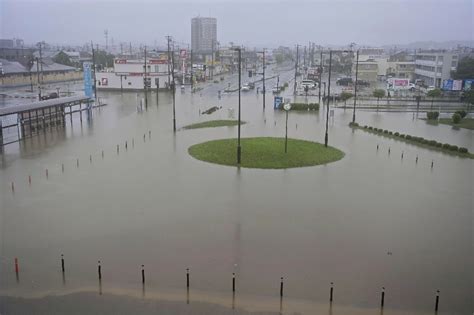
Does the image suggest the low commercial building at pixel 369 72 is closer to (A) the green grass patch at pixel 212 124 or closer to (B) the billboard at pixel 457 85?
(B) the billboard at pixel 457 85

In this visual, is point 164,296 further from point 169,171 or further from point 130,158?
point 130,158

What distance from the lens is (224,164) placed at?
1698 centimetres

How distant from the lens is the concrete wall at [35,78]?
47.5 meters

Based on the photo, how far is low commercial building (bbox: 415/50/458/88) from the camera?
50688mm

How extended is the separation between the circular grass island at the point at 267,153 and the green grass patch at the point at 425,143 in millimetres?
4670

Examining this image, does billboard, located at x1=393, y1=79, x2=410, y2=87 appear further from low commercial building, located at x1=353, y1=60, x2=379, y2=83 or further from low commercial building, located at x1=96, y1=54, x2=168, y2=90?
low commercial building, located at x1=96, y1=54, x2=168, y2=90

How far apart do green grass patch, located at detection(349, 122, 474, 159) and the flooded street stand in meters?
0.83

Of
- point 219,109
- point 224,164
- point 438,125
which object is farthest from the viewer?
point 219,109

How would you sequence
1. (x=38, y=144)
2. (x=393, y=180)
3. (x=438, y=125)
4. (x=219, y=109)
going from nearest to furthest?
1. (x=393, y=180)
2. (x=38, y=144)
3. (x=438, y=125)
4. (x=219, y=109)

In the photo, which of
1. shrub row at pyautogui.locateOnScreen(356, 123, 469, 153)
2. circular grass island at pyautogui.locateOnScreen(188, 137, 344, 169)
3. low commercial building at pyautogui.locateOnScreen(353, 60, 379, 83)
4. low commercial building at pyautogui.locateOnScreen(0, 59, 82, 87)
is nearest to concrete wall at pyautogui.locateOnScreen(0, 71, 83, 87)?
low commercial building at pyautogui.locateOnScreen(0, 59, 82, 87)

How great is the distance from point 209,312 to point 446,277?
4731mm

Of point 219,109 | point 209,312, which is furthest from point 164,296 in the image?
point 219,109

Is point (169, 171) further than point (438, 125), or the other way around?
point (438, 125)

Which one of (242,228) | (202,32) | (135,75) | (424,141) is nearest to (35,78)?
(135,75)
